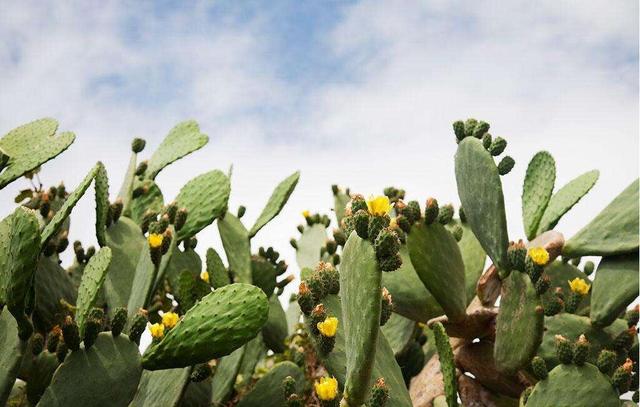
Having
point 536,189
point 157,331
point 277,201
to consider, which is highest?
point 536,189

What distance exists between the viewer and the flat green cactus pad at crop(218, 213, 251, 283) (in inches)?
119

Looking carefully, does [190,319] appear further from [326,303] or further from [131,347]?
[326,303]

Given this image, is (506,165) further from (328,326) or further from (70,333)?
(70,333)

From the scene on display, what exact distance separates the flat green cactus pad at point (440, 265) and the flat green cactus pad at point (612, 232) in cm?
49

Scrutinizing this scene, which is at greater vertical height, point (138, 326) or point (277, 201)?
point (277, 201)

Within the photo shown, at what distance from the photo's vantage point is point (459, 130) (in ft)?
9.36

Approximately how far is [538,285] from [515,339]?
18cm

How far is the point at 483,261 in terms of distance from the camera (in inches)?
122

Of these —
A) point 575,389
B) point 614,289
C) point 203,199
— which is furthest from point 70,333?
point 614,289

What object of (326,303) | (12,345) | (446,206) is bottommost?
(12,345)

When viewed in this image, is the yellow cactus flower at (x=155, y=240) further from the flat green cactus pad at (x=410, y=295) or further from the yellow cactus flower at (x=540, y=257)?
the yellow cactus flower at (x=540, y=257)

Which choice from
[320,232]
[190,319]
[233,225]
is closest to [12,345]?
[190,319]

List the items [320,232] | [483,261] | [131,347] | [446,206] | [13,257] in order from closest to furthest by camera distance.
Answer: [13,257], [131,347], [446,206], [483,261], [320,232]

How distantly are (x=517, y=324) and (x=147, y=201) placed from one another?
153cm
